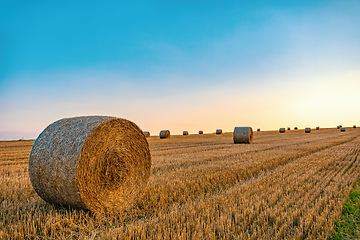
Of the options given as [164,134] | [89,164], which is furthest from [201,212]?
[164,134]

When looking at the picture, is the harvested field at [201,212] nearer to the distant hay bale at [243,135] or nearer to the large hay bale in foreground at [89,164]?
the large hay bale in foreground at [89,164]

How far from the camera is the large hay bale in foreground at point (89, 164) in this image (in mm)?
4012

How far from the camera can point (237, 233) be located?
3246 millimetres

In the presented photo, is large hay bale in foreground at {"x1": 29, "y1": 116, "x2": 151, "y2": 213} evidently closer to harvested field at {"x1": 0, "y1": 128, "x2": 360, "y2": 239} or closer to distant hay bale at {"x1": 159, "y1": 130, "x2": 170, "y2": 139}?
harvested field at {"x1": 0, "y1": 128, "x2": 360, "y2": 239}

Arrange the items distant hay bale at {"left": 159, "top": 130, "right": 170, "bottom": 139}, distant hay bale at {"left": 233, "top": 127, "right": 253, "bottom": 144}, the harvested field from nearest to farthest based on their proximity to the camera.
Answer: the harvested field
distant hay bale at {"left": 233, "top": 127, "right": 253, "bottom": 144}
distant hay bale at {"left": 159, "top": 130, "right": 170, "bottom": 139}

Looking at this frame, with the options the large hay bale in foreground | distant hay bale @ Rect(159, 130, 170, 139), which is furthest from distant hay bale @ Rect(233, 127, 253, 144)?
the large hay bale in foreground

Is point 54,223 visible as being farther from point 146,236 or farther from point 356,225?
point 356,225

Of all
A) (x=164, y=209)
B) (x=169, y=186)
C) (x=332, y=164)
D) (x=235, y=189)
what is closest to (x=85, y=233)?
(x=164, y=209)

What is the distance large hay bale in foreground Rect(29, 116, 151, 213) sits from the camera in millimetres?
4012

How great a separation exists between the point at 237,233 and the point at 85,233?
1943mm

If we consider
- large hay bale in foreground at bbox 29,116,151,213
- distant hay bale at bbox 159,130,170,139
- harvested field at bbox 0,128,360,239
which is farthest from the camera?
distant hay bale at bbox 159,130,170,139

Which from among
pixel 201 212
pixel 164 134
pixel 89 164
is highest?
pixel 164 134

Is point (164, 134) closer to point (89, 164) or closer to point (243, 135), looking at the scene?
point (243, 135)

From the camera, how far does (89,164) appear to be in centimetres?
422
